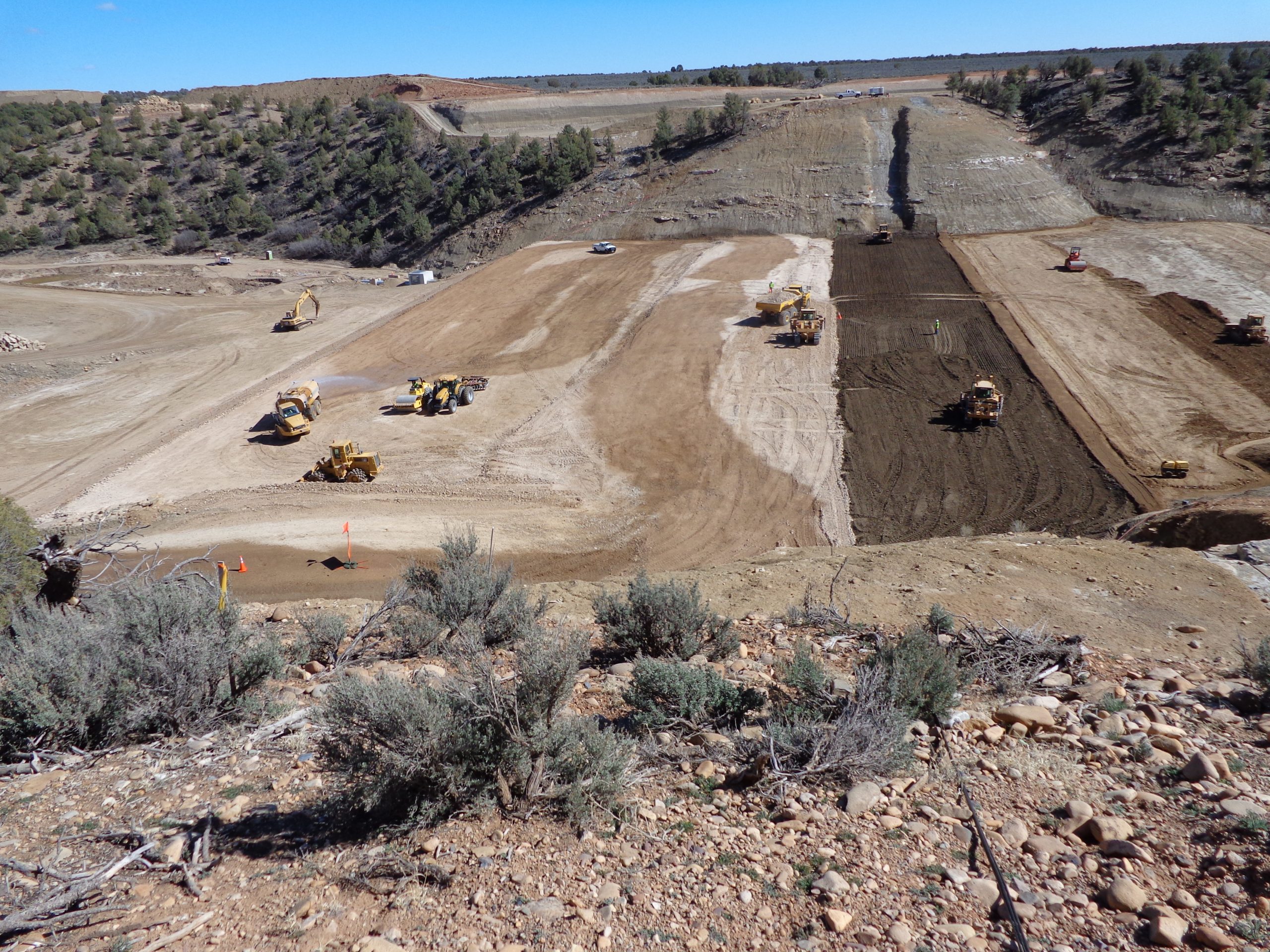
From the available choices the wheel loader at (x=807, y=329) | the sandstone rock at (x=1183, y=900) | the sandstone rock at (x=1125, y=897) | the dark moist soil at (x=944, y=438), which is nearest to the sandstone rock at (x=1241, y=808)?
the sandstone rock at (x=1183, y=900)

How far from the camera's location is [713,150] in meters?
55.1

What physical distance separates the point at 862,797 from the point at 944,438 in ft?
63.0

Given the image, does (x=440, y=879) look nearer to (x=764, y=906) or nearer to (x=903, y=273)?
(x=764, y=906)

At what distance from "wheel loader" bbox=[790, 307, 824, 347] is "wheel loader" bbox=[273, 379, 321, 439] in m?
18.2

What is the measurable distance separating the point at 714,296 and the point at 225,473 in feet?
74.3

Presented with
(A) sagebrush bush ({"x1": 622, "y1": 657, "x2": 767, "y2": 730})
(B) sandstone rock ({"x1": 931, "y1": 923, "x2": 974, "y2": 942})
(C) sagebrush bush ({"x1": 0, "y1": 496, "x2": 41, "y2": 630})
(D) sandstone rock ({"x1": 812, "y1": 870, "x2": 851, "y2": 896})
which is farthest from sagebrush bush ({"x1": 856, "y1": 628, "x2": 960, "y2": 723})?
(C) sagebrush bush ({"x1": 0, "y1": 496, "x2": 41, "y2": 630})

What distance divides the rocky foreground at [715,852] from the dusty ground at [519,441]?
1091 cm

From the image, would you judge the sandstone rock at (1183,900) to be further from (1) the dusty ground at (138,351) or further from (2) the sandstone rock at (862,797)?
(1) the dusty ground at (138,351)

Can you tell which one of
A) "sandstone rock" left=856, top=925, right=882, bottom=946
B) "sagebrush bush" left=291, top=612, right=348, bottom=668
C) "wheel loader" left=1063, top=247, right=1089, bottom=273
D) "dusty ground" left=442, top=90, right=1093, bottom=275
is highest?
"dusty ground" left=442, top=90, right=1093, bottom=275

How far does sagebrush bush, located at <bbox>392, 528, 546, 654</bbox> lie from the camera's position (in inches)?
404

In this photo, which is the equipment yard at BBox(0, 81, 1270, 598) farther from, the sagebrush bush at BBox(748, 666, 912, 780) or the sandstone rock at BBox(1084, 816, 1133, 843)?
the sandstone rock at BBox(1084, 816, 1133, 843)

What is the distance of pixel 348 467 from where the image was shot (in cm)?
2238

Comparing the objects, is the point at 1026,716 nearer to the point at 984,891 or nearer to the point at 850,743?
the point at 850,743

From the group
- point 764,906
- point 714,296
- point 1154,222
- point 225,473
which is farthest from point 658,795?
point 1154,222
